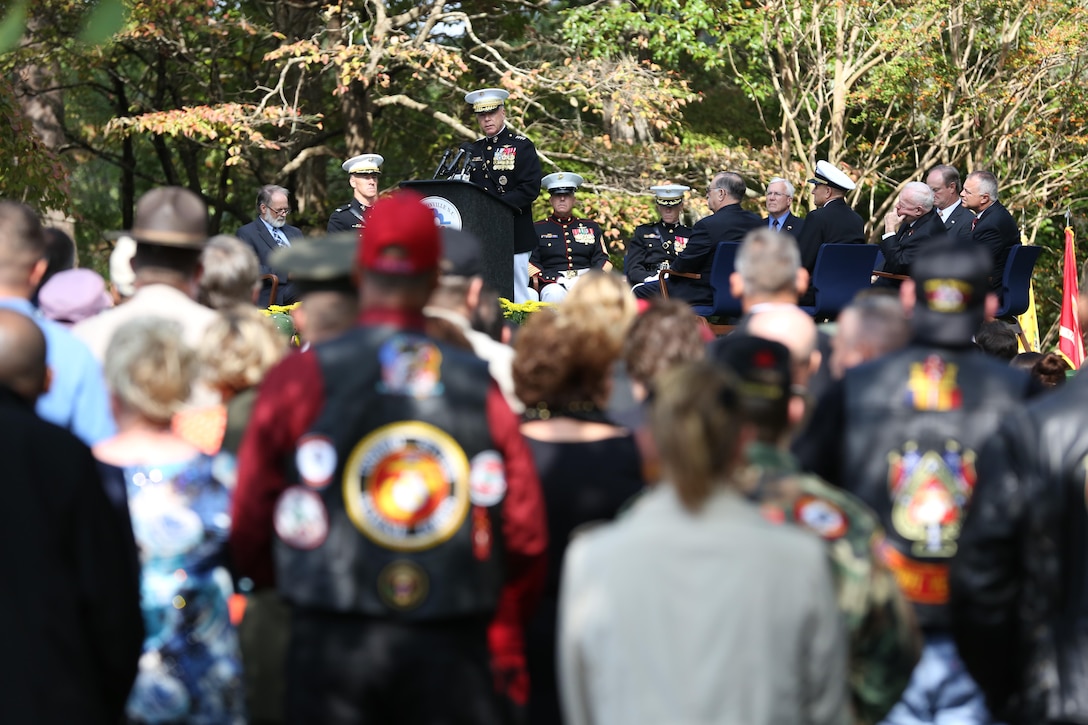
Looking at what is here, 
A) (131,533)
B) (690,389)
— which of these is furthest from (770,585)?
(131,533)

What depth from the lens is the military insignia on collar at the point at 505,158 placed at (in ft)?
42.0

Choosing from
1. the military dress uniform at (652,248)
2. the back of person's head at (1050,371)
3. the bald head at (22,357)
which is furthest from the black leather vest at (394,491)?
the military dress uniform at (652,248)

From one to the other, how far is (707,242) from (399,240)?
27.2ft

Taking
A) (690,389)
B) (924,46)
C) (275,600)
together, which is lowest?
(275,600)

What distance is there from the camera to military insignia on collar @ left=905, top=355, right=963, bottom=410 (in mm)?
4020

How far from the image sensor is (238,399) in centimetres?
427

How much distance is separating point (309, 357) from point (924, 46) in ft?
58.6

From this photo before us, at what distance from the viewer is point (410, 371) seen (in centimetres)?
337

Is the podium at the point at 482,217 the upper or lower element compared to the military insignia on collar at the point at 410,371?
upper

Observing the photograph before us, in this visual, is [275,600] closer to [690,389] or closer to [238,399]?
[238,399]

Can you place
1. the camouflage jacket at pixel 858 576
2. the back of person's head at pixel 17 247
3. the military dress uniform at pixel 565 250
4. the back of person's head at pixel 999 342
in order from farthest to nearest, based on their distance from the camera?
the military dress uniform at pixel 565 250 < the back of person's head at pixel 999 342 < the back of person's head at pixel 17 247 < the camouflage jacket at pixel 858 576

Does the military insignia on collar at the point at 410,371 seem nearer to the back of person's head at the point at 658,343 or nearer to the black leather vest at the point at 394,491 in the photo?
the black leather vest at the point at 394,491

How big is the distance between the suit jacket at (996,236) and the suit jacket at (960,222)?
0.30 feet

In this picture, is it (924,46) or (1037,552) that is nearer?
(1037,552)
